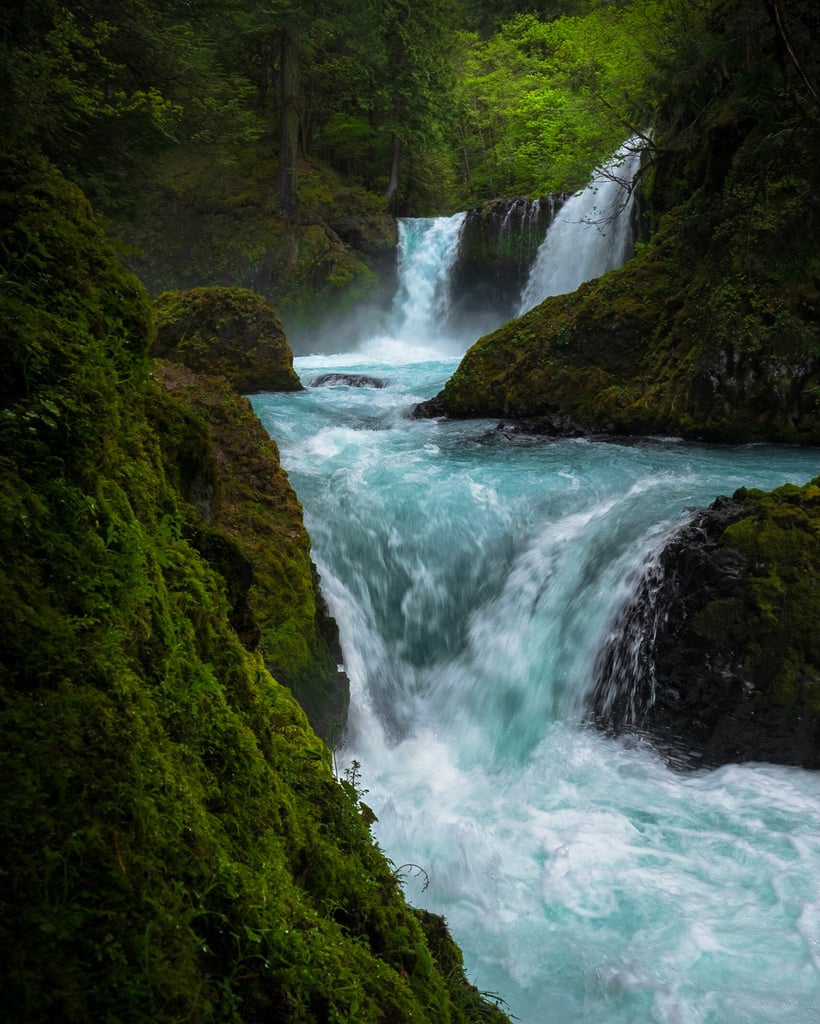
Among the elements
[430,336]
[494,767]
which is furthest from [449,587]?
[430,336]

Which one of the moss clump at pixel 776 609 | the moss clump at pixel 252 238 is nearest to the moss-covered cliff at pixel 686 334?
the moss clump at pixel 776 609

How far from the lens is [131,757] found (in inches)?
56.6

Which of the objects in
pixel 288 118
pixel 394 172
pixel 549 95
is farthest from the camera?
pixel 394 172

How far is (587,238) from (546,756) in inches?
635

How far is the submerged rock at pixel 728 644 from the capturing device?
5.42 meters

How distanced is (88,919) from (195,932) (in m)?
0.26

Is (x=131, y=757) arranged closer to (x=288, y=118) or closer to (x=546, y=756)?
(x=546, y=756)

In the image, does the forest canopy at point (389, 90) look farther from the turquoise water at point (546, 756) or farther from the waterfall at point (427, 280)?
the turquoise water at point (546, 756)

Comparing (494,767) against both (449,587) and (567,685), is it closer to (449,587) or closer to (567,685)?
(567,685)

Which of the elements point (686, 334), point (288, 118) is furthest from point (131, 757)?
point (288, 118)

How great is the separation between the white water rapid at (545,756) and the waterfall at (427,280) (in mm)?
13046

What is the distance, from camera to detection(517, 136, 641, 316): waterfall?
17078 mm

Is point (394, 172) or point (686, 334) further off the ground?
point (394, 172)

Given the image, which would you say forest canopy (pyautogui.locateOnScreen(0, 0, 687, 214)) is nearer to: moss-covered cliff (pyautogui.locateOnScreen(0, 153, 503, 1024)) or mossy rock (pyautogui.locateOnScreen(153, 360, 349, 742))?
mossy rock (pyautogui.locateOnScreen(153, 360, 349, 742))
